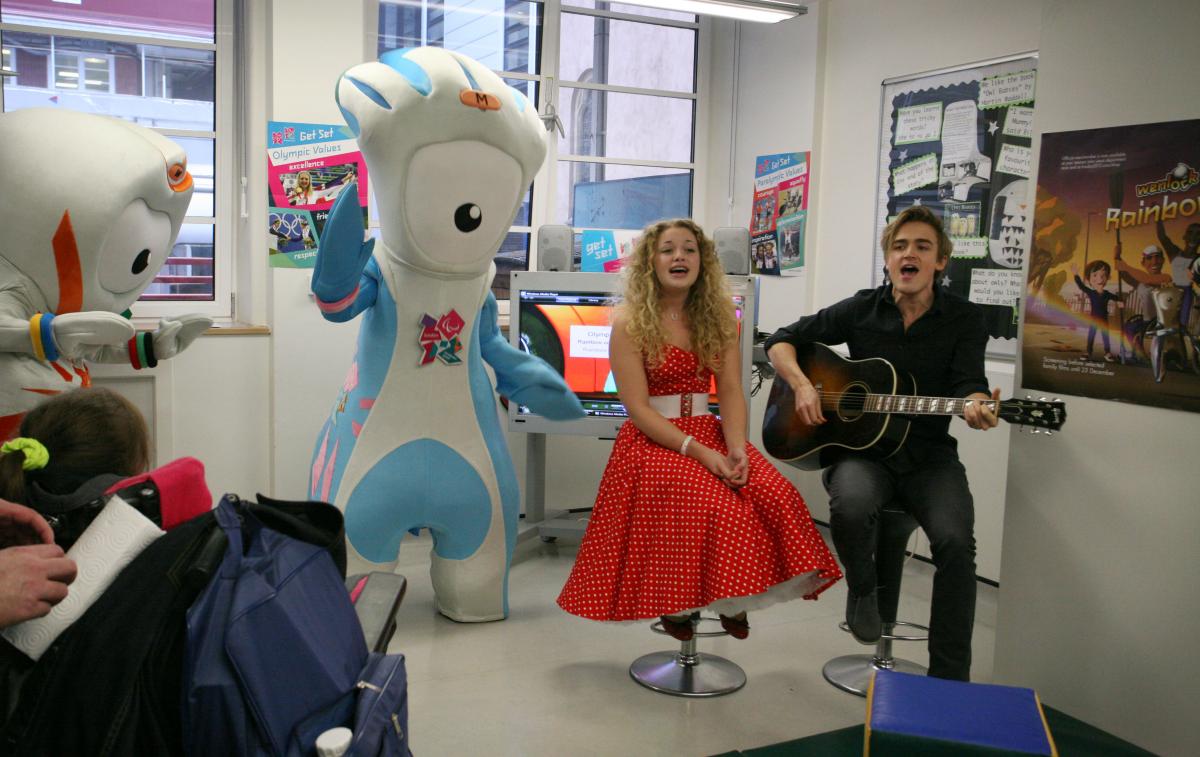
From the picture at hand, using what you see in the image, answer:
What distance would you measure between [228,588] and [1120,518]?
226cm

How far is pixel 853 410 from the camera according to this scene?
9.83 feet

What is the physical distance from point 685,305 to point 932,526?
3.07ft

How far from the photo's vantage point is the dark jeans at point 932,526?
2711mm

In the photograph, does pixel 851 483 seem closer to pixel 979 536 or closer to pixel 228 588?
pixel 979 536

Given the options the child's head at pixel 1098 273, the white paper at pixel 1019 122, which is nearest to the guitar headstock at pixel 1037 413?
the child's head at pixel 1098 273

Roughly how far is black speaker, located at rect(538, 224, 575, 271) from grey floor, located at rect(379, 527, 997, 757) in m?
1.26

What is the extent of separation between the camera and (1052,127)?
280 centimetres

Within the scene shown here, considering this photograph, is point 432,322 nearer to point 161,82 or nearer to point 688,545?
point 688,545

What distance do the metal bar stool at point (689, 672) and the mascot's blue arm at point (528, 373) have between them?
2.65 ft

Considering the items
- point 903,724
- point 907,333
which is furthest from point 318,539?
point 907,333

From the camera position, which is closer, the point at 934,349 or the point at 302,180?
the point at 934,349

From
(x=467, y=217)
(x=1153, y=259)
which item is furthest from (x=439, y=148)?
(x=1153, y=259)

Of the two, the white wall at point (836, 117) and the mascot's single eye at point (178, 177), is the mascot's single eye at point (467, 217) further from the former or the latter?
the white wall at point (836, 117)

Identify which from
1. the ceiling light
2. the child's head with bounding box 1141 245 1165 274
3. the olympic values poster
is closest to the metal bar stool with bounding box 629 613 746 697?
the olympic values poster
